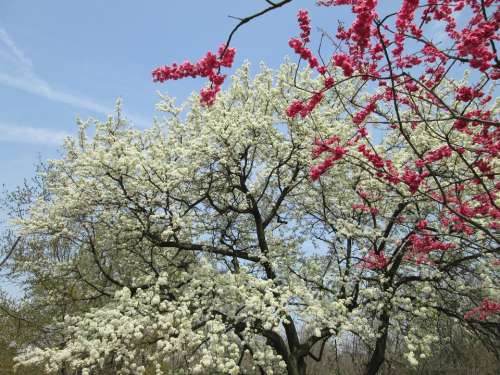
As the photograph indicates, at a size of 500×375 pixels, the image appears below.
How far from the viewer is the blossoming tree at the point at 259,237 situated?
9.52 metres

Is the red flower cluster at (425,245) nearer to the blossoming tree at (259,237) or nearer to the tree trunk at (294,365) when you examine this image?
the blossoming tree at (259,237)

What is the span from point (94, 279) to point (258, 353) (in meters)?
12.0

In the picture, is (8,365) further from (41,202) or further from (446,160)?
(446,160)

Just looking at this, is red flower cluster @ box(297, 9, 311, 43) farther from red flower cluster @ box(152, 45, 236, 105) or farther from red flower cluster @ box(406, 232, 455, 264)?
red flower cluster @ box(406, 232, 455, 264)

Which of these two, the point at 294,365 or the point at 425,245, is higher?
the point at 425,245

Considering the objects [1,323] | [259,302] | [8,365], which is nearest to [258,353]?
[259,302]

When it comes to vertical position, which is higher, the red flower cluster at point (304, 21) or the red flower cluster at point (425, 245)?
the red flower cluster at point (304, 21)

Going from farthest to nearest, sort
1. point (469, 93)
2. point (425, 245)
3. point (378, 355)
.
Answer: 1. point (378, 355)
2. point (425, 245)
3. point (469, 93)

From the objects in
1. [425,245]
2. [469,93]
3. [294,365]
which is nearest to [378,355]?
[294,365]

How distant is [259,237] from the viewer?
12.7 m

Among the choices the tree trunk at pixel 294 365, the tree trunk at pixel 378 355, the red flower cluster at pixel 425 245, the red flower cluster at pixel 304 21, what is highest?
the red flower cluster at pixel 304 21

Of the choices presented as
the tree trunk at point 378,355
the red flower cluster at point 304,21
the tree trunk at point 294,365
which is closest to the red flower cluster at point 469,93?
the red flower cluster at point 304,21

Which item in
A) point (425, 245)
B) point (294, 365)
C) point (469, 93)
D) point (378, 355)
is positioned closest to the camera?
point (469, 93)

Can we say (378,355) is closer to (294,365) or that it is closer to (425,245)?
(294,365)
